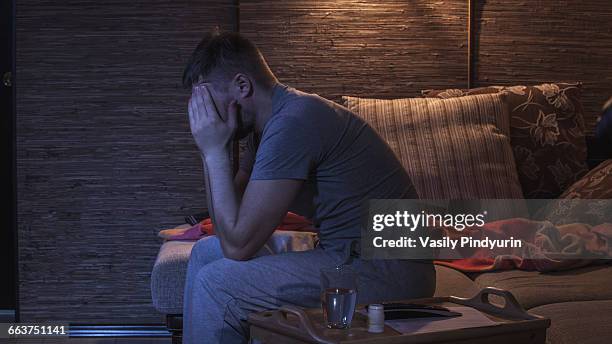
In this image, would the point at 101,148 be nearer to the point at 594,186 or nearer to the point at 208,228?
the point at 208,228

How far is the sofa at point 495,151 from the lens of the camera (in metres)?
2.24

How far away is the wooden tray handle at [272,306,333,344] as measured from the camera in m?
1.28

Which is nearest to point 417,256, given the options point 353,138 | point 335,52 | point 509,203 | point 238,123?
point 353,138

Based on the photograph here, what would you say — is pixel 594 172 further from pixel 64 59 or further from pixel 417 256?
pixel 64 59

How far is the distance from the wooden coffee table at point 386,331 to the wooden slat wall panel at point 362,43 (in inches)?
69.1

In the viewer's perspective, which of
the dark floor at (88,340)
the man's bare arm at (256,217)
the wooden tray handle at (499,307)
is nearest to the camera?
the wooden tray handle at (499,307)

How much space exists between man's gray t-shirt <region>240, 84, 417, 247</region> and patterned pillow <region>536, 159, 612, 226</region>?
84cm

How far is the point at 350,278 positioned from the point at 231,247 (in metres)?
0.33

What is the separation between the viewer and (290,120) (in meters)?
1.66

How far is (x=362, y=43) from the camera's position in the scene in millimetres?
3191

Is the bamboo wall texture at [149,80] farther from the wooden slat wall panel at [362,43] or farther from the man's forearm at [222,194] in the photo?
the man's forearm at [222,194]

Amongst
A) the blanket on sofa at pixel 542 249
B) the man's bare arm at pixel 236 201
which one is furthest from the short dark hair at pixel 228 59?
the blanket on sofa at pixel 542 249

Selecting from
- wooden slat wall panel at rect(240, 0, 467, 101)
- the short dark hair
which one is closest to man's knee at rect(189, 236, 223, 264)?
the short dark hair

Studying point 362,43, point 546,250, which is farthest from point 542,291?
point 362,43
